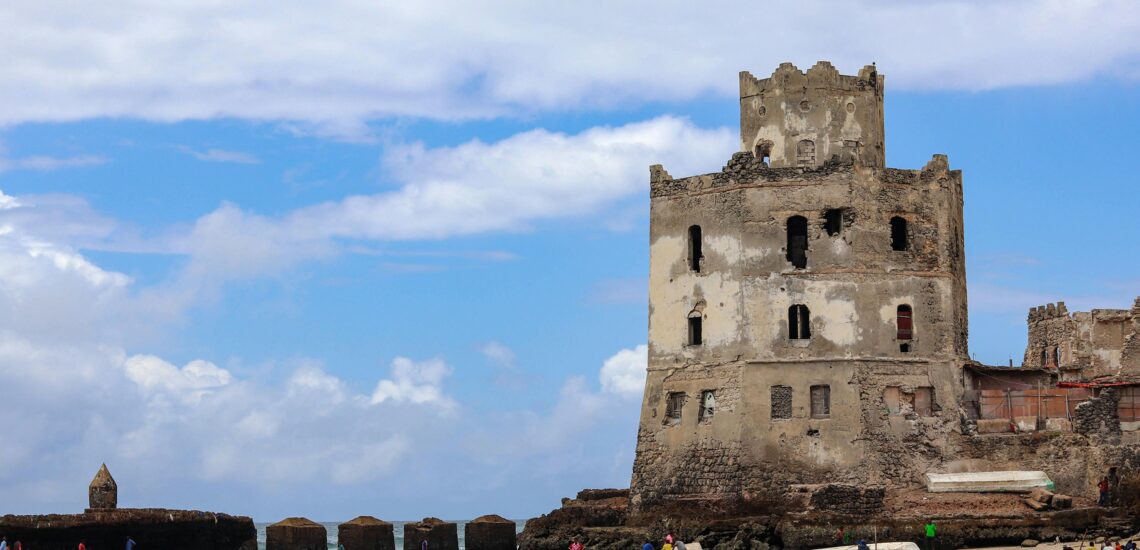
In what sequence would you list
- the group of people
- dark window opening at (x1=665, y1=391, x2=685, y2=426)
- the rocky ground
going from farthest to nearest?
dark window opening at (x1=665, y1=391, x2=685, y2=426) → the rocky ground → the group of people

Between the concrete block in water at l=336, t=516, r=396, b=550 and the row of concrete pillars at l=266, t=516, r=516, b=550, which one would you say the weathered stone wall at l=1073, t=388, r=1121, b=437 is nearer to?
the row of concrete pillars at l=266, t=516, r=516, b=550

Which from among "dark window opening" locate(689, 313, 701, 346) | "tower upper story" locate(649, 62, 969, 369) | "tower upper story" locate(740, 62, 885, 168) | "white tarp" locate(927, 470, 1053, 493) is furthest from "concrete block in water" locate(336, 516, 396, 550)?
"white tarp" locate(927, 470, 1053, 493)

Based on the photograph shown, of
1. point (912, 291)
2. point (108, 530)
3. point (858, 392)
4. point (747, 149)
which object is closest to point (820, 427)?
point (858, 392)

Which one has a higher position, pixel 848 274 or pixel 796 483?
pixel 848 274

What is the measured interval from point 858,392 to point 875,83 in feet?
32.4

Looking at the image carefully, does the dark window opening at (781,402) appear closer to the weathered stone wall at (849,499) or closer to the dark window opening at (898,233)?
the weathered stone wall at (849,499)

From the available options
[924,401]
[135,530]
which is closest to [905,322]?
[924,401]

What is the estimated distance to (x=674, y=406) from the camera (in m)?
56.4

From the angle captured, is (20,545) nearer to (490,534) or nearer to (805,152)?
(490,534)

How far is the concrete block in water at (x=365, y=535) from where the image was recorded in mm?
57531

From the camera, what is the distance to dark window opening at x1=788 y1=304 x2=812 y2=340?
5478 centimetres

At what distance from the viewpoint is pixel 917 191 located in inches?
2191

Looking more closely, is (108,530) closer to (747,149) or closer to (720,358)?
(720,358)

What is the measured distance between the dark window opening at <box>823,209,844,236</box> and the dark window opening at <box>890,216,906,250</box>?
4.97 feet
